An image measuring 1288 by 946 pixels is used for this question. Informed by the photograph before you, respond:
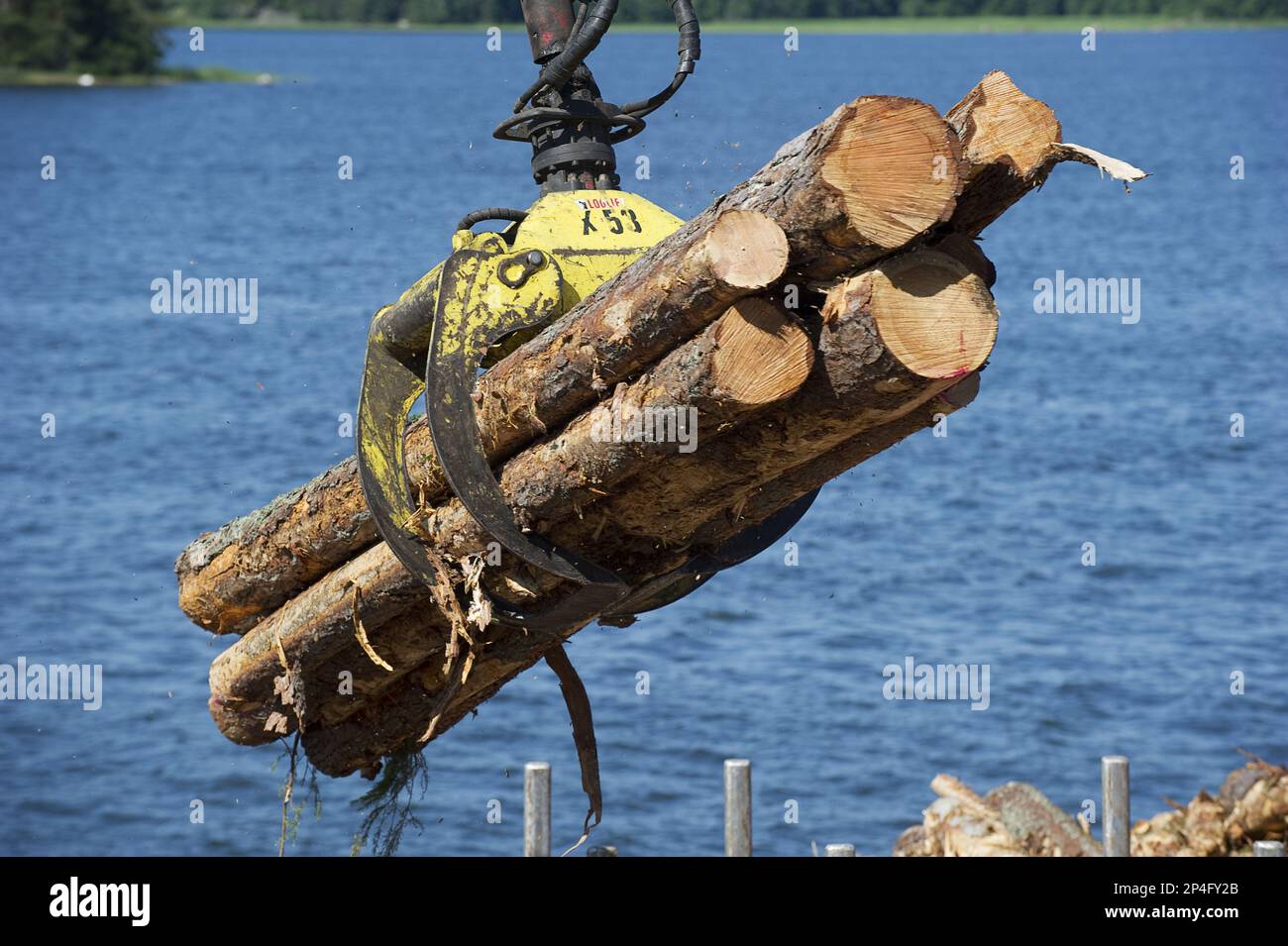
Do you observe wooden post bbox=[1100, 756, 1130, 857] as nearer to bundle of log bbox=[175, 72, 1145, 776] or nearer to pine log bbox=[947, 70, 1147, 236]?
bundle of log bbox=[175, 72, 1145, 776]

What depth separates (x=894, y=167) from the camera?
186 inches

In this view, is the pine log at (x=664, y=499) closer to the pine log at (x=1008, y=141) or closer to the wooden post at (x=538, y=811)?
the pine log at (x=1008, y=141)

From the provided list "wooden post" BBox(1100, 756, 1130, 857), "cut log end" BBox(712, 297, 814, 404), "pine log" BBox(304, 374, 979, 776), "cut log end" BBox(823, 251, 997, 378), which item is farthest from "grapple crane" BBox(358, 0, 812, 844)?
"wooden post" BBox(1100, 756, 1130, 857)

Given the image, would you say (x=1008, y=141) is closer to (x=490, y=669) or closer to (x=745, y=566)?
(x=490, y=669)

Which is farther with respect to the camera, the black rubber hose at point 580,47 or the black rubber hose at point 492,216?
the black rubber hose at point 492,216

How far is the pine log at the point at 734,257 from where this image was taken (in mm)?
4754

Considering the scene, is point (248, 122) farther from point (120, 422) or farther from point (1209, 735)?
point (1209, 735)

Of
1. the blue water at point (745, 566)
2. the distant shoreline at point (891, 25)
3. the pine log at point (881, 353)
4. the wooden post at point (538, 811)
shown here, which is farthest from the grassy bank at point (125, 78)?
the pine log at point (881, 353)

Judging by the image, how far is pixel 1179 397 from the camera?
36906 millimetres

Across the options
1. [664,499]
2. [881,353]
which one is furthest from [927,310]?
[664,499]

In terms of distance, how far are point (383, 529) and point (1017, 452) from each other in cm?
2771

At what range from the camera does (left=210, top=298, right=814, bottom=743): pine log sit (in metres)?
5.00

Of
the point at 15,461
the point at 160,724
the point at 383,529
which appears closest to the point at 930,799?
the point at 160,724

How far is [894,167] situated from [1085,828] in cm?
696
